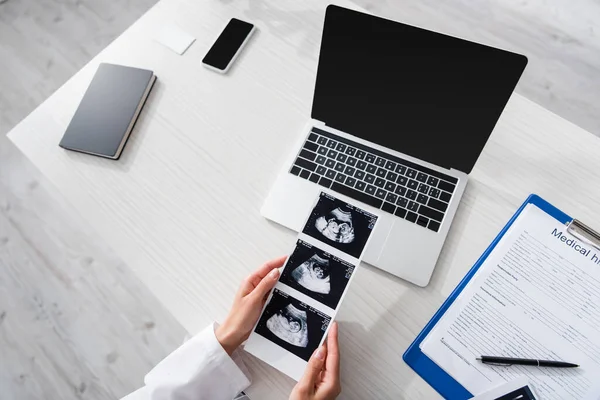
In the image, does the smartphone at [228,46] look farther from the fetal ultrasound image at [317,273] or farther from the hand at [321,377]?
the hand at [321,377]

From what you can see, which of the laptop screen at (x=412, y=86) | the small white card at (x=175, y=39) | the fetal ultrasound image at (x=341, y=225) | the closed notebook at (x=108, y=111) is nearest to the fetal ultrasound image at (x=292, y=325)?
the fetal ultrasound image at (x=341, y=225)

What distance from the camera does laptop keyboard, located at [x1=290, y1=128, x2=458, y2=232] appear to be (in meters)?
0.79

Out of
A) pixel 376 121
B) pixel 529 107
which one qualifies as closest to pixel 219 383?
pixel 376 121

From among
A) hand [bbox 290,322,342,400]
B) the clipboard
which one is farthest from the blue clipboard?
hand [bbox 290,322,342,400]

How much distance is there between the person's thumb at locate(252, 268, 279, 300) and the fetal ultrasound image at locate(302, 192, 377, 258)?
0.08 meters

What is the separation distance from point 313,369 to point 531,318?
34 cm

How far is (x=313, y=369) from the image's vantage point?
2.22 feet

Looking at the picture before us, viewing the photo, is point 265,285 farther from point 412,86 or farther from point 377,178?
point 412,86

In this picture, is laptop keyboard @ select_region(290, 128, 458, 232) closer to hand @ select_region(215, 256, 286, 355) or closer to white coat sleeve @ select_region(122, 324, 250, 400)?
hand @ select_region(215, 256, 286, 355)

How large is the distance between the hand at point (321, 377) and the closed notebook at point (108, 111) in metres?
0.53

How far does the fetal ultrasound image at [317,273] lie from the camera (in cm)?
70

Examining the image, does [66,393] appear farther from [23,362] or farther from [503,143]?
[503,143]

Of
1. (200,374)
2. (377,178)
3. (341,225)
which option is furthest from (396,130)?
(200,374)

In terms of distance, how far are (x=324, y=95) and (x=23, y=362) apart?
1.28m
